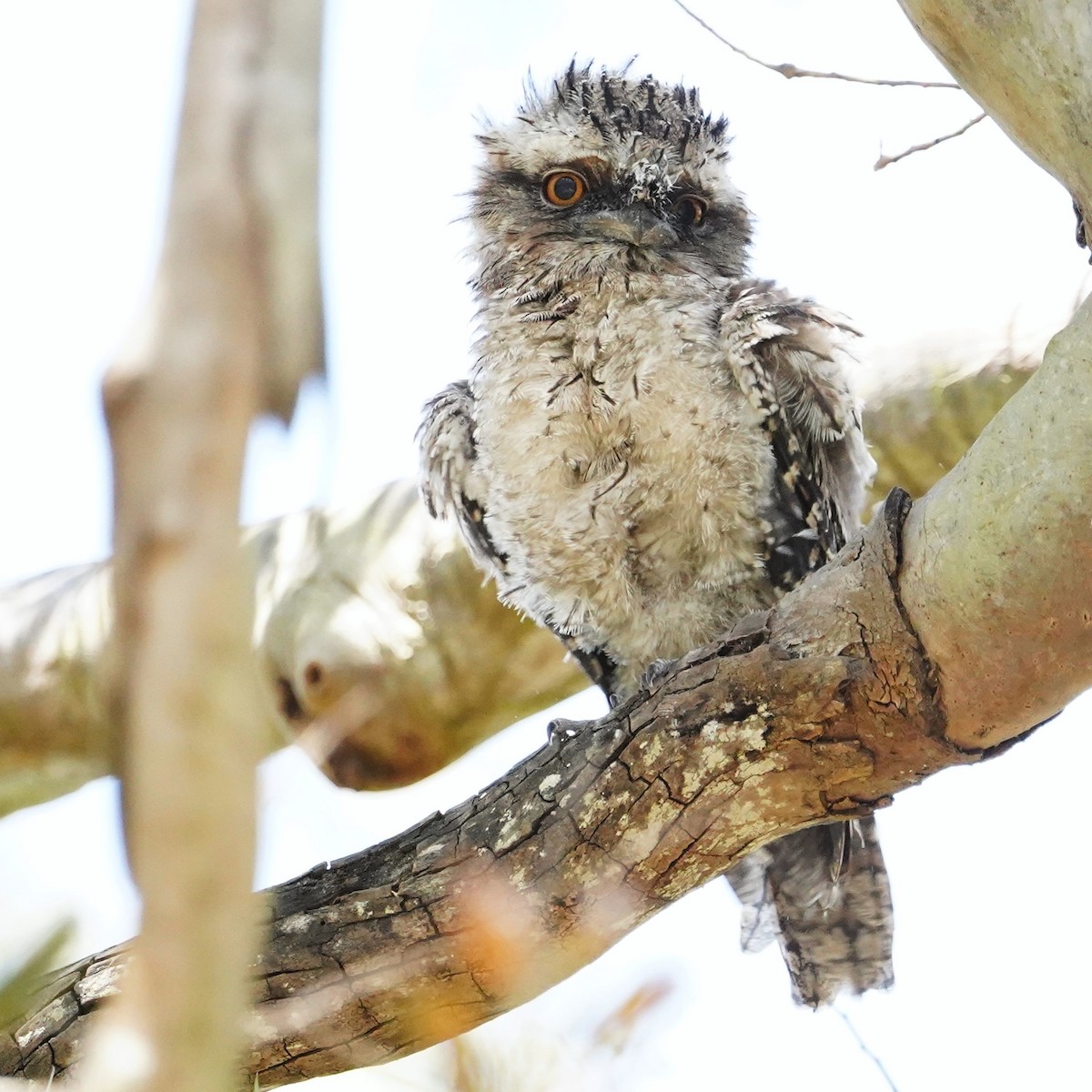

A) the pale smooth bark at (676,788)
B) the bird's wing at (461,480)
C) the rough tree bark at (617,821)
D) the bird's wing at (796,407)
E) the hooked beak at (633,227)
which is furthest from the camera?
the bird's wing at (461,480)

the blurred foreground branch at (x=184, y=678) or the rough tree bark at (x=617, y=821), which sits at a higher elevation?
the rough tree bark at (x=617, y=821)

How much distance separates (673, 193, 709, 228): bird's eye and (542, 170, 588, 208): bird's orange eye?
0.32 metres

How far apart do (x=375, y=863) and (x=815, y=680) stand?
42.7 inches

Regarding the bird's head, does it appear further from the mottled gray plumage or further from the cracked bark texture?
the cracked bark texture

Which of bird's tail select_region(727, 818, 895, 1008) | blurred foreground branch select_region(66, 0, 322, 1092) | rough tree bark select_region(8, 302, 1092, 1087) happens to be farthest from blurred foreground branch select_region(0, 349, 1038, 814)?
blurred foreground branch select_region(66, 0, 322, 1092)

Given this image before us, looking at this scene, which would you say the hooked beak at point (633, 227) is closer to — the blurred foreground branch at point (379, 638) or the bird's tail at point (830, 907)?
the blurred foreground branch at point (379, 638)

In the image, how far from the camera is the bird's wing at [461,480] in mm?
4145

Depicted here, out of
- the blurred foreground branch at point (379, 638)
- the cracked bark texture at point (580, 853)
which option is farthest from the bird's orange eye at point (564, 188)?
the cracked bark texture at point (580, 853)

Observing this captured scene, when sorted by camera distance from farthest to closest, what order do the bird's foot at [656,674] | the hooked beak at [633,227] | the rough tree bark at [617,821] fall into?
1. the hooked beak at [633,227]
2. the bird's foot at [656,674]
3. the rough tree bark at [617,821]

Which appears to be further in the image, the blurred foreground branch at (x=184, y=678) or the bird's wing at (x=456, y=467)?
the bird's wing at (x=456, y=467)

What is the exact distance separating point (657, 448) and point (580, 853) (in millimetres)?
1246

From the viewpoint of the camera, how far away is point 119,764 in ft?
2.36

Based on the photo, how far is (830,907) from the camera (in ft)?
12.1

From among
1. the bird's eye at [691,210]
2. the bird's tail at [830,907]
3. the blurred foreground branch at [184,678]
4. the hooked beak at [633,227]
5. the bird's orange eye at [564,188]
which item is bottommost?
the blurred foreground branch at [184,678]
